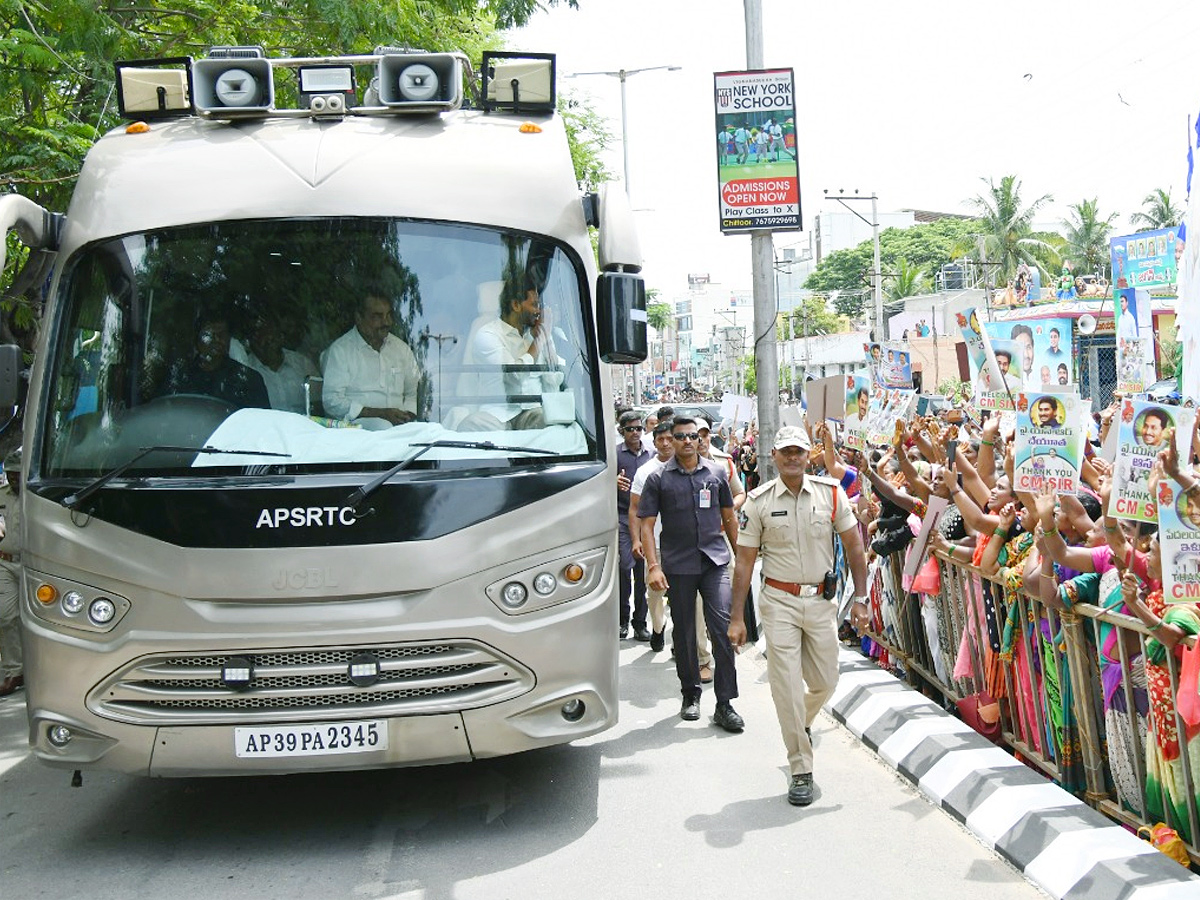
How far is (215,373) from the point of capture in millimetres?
5449

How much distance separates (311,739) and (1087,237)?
68.5 metres

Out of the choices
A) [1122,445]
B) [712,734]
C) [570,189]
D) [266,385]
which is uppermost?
[570,189]

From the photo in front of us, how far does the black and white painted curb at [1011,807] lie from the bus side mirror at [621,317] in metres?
2.51

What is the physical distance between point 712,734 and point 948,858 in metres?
2.46

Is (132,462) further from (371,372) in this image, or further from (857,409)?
(857,409)

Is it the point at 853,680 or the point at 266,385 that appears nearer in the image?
the point at 266,385

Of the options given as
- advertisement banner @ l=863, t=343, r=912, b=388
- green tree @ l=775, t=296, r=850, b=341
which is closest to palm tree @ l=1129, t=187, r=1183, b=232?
green tree @ l=775, t=296, r=850, b=341

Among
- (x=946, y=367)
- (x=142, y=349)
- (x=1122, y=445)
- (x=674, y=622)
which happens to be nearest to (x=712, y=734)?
(x=674, y=622)

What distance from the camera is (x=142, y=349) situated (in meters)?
5.50

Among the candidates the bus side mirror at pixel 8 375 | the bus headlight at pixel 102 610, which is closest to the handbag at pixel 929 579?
the bus headlight at pixel 102 610

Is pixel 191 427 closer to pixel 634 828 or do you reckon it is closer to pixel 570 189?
pixel 570 189

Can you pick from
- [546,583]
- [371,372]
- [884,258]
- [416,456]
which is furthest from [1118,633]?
[884,258]

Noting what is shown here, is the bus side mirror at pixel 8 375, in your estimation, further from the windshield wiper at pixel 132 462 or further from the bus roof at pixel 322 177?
the windshield wiper at pixel 132 462

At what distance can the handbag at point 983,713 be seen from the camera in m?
6.92
